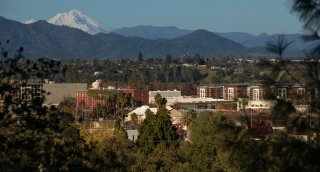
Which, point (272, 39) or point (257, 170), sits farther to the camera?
point (257, 170)

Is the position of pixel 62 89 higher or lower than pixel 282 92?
higher

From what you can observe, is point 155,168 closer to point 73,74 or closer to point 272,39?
point 272,39

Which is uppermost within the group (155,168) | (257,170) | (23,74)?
(23,74)

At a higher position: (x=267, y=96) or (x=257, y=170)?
(x=267, y=96)

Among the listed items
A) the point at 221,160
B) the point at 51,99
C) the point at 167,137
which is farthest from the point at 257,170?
the point at 51,99

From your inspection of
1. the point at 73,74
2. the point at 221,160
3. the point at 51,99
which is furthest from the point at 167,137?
the point at 73,74

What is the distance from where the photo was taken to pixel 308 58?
29.3 ft

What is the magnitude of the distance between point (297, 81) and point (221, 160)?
16.5 m

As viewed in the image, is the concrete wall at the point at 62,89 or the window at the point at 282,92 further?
the concrete wall at the point at 62,89

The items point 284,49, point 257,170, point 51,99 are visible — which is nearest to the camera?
point 284,49

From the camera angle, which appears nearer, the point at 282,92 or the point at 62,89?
the point at 282,92

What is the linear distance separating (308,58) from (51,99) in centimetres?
11472

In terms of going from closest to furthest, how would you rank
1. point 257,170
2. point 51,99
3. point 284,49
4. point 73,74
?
point 284,49
point 257,170
point 51,99
point 73,74

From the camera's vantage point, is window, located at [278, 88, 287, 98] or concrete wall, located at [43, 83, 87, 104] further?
Result: concrete wall, located at [43, 83, 87, 104]
